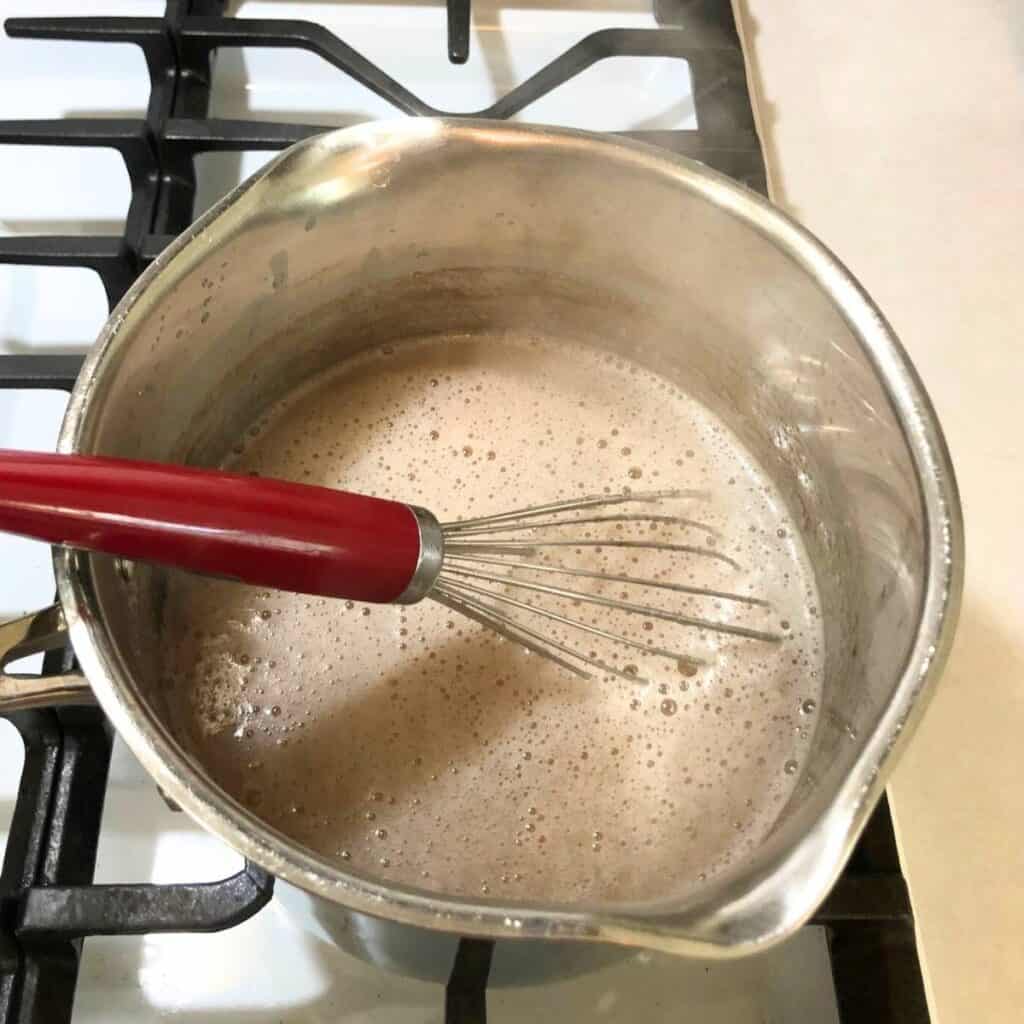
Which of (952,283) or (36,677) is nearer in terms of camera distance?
(36,677)

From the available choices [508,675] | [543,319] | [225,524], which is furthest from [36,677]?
[543,319]

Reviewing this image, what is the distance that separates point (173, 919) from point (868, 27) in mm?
704

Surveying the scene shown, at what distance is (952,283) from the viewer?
0.63 m

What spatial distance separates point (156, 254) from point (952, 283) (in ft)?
1.53

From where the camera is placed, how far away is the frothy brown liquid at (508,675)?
498 millimetres

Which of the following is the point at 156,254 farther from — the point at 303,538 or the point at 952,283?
the point at 952,283

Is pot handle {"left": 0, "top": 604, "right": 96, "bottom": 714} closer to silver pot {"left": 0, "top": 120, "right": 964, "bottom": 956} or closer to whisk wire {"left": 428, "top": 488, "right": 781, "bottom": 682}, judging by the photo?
silver pot {"left": 0, "top": 120, "right": 964, "bottom": 956}

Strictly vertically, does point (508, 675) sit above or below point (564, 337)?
below

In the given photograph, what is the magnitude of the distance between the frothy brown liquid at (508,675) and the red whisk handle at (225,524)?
0.42ft

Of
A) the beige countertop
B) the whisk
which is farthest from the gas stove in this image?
the whisk

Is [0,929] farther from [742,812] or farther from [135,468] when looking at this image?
[742,812]

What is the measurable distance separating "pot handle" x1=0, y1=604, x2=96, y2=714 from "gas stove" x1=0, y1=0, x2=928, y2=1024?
11 centimetres

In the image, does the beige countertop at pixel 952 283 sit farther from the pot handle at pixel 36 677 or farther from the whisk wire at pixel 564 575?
the pot handle at pixel 36 677

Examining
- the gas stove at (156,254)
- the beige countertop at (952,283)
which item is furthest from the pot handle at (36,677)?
the beige countertop at (952,283)
